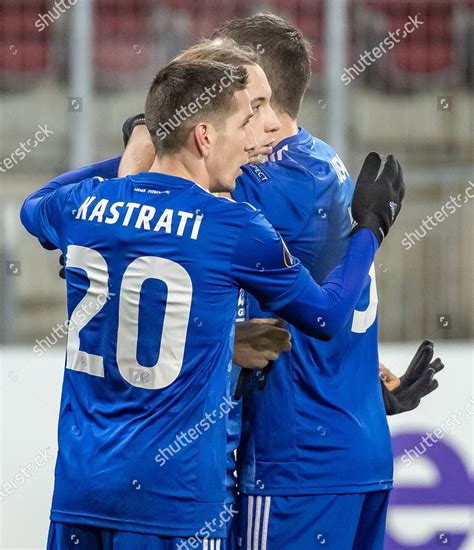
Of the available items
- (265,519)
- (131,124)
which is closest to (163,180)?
(131,124)

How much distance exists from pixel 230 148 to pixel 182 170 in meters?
0.13

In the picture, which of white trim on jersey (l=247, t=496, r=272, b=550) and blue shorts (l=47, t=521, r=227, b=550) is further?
white trim on jersey (l=247, t=496, r=272, b=550)

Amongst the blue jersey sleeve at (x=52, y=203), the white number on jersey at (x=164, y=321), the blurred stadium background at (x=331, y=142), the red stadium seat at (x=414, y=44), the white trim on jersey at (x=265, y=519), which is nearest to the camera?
the white number on jersey at (x=164, y=321)

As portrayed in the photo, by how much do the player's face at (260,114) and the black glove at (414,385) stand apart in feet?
3.06

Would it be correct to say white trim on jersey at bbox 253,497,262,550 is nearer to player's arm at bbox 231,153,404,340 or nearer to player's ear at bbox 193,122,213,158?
player's arm at bbox 231,153,404,340

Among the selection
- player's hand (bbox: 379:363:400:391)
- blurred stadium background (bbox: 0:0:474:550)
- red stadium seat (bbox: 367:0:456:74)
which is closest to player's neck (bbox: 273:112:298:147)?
player's hand (bbox: 379:363:400:391)

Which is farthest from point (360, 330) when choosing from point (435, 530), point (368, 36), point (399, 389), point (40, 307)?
point (368, 36)

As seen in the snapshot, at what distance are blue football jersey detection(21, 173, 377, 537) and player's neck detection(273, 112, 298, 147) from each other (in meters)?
0.54

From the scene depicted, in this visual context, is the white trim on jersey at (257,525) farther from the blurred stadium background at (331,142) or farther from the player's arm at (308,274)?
the blurred stadium background at (331,142)

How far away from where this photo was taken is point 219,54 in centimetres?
281

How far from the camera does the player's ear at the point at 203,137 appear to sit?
2.65 m

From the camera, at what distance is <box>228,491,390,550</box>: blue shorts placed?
306 cm

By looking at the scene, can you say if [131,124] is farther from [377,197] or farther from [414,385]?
[414,385]

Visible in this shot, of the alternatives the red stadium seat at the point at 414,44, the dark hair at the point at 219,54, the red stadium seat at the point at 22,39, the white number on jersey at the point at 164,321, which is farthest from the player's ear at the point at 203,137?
the red stadium seat at the point at 22,39
